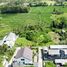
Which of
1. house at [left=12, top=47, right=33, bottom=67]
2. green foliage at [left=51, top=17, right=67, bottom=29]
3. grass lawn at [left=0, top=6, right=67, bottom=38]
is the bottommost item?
grass lawn at [left=0, top=6, right=67, bottom=38]

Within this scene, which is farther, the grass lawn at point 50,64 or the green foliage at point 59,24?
the green foliage at point 59,24

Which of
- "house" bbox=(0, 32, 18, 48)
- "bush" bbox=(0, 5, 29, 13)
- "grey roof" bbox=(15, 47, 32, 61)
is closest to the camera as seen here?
"grey roof" bbox=(15, 47, 32, 61)

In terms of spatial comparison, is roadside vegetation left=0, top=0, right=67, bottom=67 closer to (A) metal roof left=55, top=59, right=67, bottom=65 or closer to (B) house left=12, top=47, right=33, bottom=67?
(B) house left=12, top=47, right=33, bottom=67

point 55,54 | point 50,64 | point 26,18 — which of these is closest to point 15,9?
point 26,18

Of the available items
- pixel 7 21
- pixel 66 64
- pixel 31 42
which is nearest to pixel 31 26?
pixel 31 42

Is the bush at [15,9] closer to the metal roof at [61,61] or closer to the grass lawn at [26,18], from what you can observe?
the grass lawn at [26,18]

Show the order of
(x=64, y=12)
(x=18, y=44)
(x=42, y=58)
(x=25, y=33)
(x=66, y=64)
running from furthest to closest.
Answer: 1. (x=64, y=12)
2. (x=25, y=33)
3. (x=18, y=44)
4. (x=42, y=58)
5. (x=66, y=64)

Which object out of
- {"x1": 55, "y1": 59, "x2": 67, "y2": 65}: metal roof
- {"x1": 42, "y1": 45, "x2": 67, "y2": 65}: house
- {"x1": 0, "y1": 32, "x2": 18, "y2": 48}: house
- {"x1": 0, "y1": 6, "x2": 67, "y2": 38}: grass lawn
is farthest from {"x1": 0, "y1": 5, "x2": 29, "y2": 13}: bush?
{"x1": 55, "y1": 59, "x2": 67, "y2": 65}: metal roof

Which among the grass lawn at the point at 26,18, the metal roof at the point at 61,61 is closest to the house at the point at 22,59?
the metal roof at the point at 61,61

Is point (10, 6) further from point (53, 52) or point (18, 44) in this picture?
point (53, 52)

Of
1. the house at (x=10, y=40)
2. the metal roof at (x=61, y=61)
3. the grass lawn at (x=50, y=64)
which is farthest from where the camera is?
the house at (x=10, y=40)

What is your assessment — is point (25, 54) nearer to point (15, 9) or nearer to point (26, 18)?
point (26, 18)
